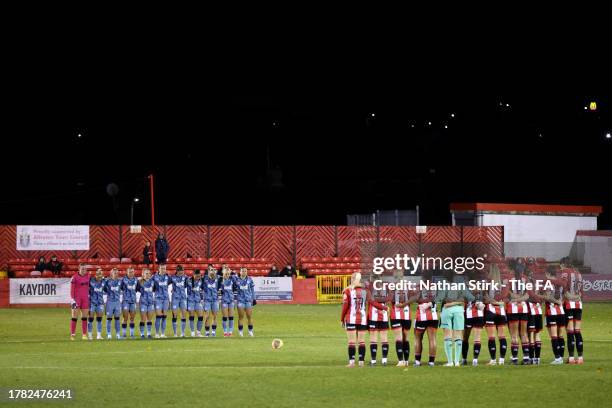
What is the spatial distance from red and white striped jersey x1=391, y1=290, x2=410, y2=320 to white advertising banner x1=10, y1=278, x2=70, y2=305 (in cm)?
2988

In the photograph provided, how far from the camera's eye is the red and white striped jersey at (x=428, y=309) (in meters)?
21.3

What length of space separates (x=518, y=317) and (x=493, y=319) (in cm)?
58

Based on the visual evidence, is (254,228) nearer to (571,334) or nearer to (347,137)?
(347,137)

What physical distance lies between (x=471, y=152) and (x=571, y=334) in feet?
192

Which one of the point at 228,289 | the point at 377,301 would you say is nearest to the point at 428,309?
the point at 377,301

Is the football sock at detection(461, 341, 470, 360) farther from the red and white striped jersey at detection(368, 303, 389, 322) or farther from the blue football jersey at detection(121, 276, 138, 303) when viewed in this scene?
the blue football jersey at detection(121, 276, 138, 303)

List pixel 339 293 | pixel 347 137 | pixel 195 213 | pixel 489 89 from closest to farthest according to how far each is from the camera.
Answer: pixel 339 293, pixel 489 89, pixel 195 213, pixel 347 137

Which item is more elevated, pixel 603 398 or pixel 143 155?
pixel 143 155

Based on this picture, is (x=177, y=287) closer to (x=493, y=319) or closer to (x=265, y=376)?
(x=265, y=376)

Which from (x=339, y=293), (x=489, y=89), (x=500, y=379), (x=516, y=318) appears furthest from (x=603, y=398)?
(x=489, y=89)

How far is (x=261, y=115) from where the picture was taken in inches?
3187

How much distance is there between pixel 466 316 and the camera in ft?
72.9

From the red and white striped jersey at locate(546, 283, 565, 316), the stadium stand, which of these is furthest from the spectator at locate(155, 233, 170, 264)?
the red and white striped jersey at locate(546, 283, 565, 316)

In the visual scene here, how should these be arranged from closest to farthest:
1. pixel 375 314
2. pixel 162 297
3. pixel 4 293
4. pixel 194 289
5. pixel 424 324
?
pixel 424 324 → pixel 375 314 → pixel 162 297 → pixel 194 289 → pixel 4 293
